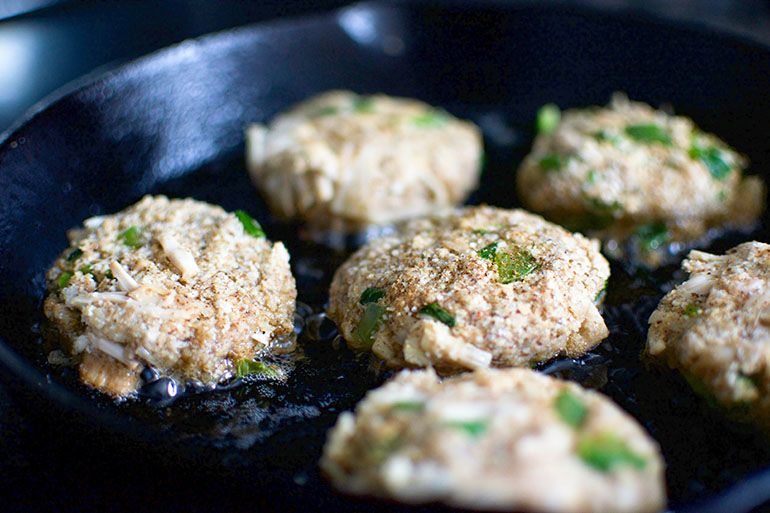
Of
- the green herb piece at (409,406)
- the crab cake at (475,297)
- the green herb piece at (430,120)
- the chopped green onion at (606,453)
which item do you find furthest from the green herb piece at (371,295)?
the green herb piece at (430,120)

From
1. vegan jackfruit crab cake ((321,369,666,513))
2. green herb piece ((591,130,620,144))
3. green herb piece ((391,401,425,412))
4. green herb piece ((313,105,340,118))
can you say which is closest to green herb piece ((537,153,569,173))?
green herb piece ((591,130,620,144))

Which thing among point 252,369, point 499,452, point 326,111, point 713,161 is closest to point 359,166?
point 326,111

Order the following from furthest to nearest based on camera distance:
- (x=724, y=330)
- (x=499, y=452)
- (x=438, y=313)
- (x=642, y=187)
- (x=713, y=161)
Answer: (x=713, y=161) → (x=642, y=187) → (x=438, y=313) → (x=724, y=330) → (x=499, y=452)

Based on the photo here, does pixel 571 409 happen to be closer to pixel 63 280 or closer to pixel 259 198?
pixel 63 280

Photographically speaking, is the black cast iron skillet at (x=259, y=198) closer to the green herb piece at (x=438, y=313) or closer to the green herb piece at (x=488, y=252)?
the green herb piece at (x=438, y=313)

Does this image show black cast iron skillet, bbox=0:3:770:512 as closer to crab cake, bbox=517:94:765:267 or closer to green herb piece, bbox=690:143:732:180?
crab cake, bbox=517:94:765:267

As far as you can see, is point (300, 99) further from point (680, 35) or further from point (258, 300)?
point (680, 35)
